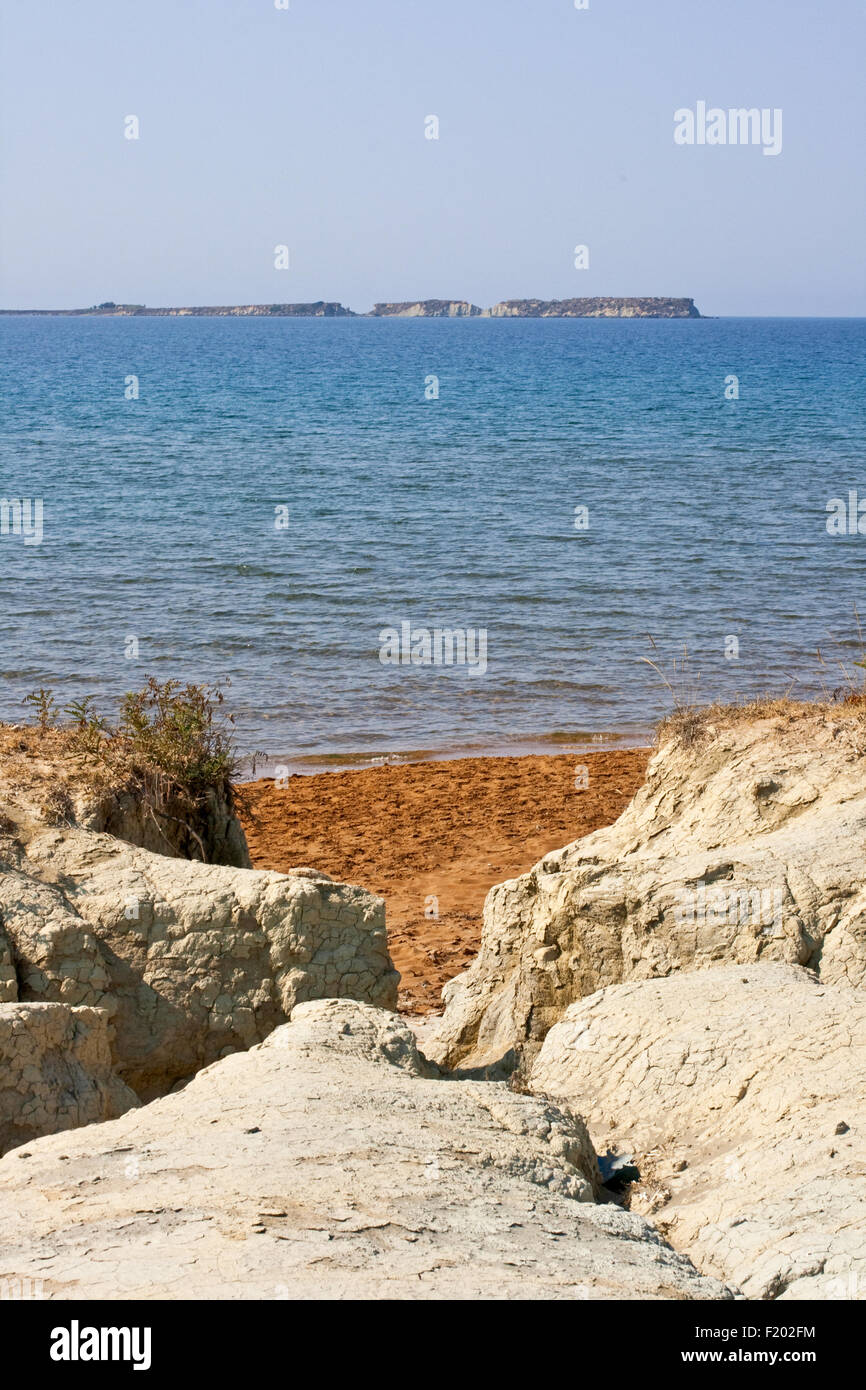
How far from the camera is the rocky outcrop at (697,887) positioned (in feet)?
23.5

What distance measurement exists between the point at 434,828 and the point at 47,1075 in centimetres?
830

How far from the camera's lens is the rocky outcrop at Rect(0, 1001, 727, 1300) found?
12.7 feet

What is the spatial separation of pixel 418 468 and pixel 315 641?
2111 centimetres

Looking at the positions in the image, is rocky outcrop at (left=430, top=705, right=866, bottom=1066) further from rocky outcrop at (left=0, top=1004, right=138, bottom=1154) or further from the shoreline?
the shoreline

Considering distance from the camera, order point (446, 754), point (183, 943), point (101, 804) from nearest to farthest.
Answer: point (183, 943)
point (101, 804)
point (446, 754)

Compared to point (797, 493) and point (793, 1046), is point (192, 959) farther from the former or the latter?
point (797, 493)

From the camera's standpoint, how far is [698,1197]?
523cm

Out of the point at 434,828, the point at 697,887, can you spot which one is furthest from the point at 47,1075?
the point at 434,828

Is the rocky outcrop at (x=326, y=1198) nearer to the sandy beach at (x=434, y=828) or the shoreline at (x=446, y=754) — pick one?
the sandy beach at (x=434, y=828)

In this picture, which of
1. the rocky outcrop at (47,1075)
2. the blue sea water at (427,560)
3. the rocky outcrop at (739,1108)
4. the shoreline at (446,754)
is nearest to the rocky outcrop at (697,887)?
the rocky outcrop at (739,1108)

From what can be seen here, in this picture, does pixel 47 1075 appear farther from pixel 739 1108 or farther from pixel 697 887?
pixel 697 887

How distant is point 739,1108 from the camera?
5676 millimetres

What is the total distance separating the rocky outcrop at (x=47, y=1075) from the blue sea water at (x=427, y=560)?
9.38 meters
